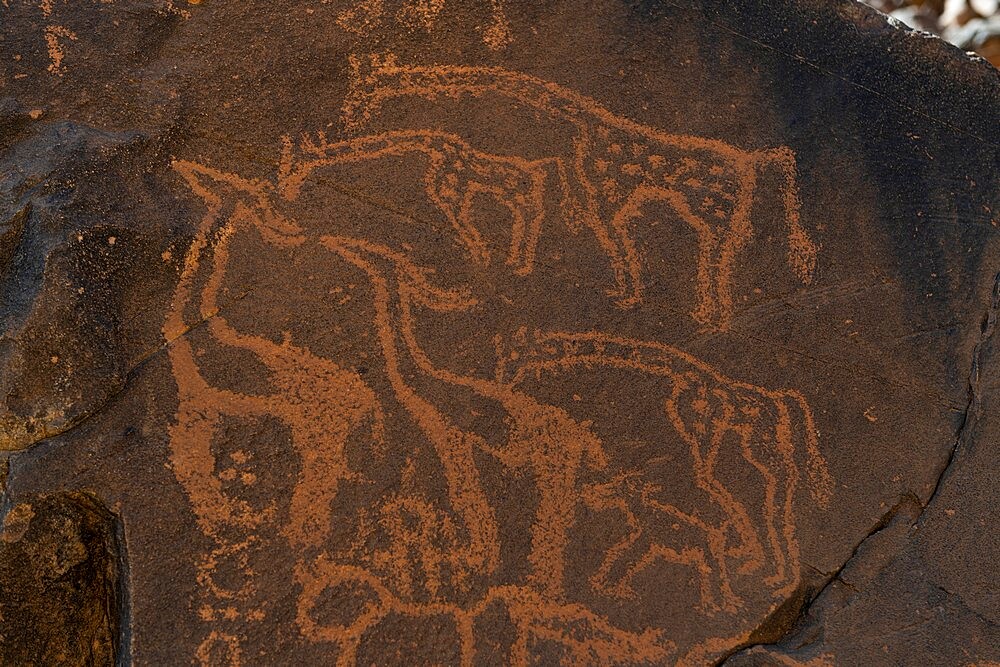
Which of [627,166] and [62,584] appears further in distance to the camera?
[627,166]

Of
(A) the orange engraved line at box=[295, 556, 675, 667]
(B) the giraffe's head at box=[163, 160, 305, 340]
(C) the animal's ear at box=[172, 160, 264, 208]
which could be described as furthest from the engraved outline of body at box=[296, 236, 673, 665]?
(C) the animal's ear at box=[172, 160, 264, 208]

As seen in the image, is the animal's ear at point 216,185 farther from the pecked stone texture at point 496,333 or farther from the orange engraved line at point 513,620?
the orange engraved line at point 513,620

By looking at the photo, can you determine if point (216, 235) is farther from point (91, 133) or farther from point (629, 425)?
point (629, 425)

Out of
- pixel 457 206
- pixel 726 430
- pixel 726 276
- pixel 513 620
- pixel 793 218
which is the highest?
pixel 793 218

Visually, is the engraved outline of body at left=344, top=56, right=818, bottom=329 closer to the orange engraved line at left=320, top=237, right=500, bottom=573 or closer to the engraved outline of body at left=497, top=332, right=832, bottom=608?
the engraved outline of body at left=497, top=332, right=832, bottom=608

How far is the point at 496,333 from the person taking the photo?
181cm

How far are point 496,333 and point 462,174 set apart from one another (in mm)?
395

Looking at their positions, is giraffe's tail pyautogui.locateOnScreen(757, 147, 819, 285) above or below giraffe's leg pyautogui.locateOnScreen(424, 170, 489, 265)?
above


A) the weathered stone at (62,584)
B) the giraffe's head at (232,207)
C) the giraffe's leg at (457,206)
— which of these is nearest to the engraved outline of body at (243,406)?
the giraffe's head at (232,207)

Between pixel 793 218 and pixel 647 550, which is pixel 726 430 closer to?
pixel 647 550

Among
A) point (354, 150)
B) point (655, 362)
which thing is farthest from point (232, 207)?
point (655, 362)

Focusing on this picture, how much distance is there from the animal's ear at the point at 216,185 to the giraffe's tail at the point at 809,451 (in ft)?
4.51

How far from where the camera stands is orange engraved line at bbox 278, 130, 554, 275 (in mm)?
1818

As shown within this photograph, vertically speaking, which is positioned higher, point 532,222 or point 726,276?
point 726,276
